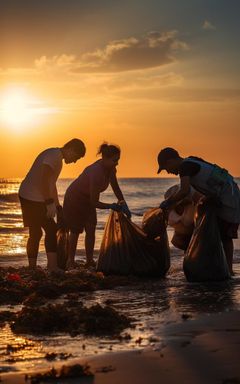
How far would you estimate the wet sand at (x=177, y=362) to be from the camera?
10.9 ft

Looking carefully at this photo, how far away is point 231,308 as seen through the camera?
5.11m

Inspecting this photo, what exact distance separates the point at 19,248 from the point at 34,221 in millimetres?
4372

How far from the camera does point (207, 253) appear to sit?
6.57 meters

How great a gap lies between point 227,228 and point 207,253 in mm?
441

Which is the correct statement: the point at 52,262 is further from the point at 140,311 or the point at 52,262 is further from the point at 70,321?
the point at 70,321

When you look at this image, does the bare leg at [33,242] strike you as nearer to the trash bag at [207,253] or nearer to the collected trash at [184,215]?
the collected trash at [184,215]

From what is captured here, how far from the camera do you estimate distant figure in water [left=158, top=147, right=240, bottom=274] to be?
257 inches

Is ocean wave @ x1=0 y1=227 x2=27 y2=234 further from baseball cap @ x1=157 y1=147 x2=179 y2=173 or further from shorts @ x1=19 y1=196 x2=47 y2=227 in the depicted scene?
baseball cap @ x1=157 y1=147 x2=179 y2=173

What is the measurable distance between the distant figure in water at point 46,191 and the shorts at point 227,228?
172 centimetres

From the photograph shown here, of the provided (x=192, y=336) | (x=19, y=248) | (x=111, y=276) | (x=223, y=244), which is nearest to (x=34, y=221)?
(x=111, y=276)

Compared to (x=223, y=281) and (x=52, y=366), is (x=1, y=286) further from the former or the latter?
(x=52, y=366)

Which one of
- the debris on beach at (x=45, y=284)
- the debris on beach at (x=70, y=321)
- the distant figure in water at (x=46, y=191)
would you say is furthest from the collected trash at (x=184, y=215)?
the debris on beach at (x=70, y=321)

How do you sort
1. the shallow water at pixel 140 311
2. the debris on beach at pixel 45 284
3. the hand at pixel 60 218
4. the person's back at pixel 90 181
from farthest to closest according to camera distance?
the hand at pixel 60 218
the person's back at pixel 90 181
the debris on beach at pixel 45 284
the shallow water at pixel 140 311

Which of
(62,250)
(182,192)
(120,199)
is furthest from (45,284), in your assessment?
(120,199)
